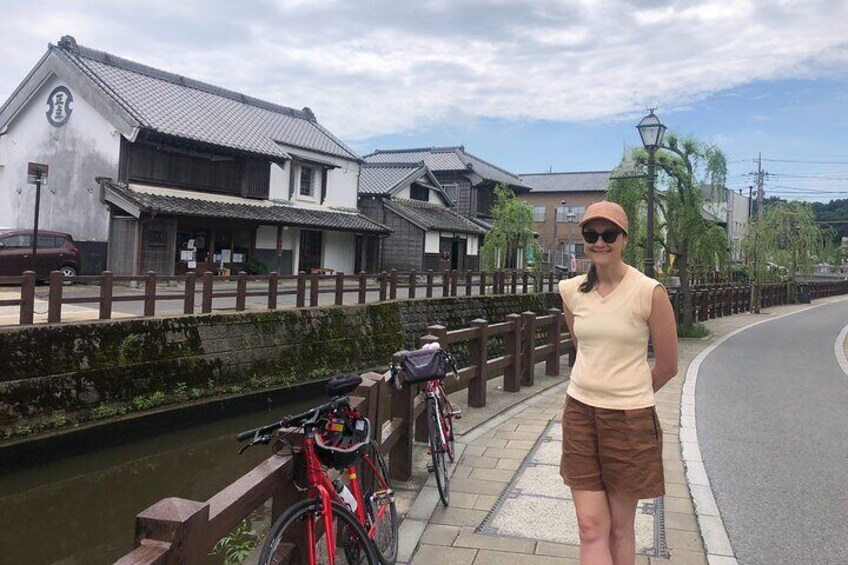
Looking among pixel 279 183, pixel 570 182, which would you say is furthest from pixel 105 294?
pixel 570 182

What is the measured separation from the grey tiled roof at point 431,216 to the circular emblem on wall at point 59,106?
14.8 metres

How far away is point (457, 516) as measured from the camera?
14.7ft

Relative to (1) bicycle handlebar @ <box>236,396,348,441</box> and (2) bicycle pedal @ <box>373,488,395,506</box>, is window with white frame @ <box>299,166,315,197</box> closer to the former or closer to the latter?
(2) bicycle pedal @ <box>373,488,395,506</box>

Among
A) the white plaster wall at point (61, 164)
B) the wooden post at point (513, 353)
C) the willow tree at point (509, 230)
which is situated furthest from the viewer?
the willow tree at point (509, 230)

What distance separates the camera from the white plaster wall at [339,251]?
1059 inches

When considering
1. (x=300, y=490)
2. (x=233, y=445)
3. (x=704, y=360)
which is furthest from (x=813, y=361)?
(x=300, y=490)

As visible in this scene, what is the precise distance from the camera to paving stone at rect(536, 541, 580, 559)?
386 centimetres

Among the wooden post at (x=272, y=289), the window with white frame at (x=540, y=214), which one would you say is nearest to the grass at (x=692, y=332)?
the wooden post at (x=272, y=289)

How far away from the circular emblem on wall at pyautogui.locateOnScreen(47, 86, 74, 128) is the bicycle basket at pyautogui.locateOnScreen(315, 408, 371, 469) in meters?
21.7

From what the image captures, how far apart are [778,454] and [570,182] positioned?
4462 cm

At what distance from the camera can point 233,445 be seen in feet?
32.0

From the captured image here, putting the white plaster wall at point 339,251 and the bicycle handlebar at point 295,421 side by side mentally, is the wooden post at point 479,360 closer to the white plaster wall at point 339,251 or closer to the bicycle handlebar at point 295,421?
the bicycle handlebar at point 295,421

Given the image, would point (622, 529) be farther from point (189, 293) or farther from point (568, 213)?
point (568, 213)

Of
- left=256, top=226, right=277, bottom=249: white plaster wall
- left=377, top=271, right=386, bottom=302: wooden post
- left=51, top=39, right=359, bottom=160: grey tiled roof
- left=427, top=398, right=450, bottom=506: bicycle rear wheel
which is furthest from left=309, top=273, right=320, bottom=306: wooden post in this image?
left=427, top=398, right=450, bottom=506: bicycle rear wheel
